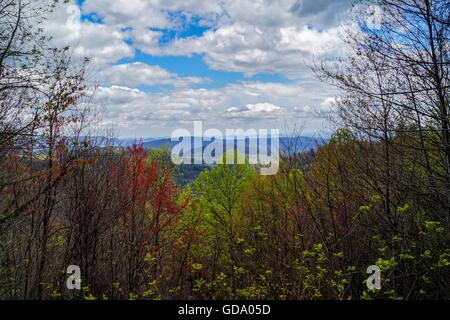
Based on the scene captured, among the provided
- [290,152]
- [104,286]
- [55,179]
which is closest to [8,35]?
[55,179]

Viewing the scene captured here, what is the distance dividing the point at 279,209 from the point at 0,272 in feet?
24.8

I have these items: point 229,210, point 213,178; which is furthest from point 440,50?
point 213,178

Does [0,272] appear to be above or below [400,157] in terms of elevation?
below

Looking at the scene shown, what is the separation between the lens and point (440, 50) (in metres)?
6.13

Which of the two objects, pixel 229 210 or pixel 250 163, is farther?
pixel 250 163

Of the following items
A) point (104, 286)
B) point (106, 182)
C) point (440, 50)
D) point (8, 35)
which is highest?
point (8, 35)

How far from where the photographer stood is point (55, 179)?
21.2 feet

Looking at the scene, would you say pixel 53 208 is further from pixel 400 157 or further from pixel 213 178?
pixel 213 178

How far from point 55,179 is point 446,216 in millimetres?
7733

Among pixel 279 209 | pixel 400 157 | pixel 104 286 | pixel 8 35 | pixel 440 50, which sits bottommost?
pixel 104 286
